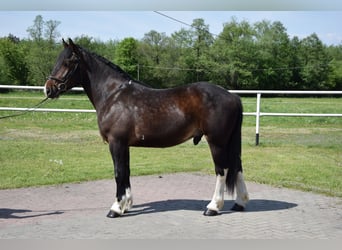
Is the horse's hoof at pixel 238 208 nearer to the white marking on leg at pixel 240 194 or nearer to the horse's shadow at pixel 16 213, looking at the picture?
the white marking on leg at pixel 240 194

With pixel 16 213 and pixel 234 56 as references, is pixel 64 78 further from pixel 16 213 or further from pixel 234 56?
pixel 234 56

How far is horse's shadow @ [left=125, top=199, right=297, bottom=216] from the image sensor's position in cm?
564

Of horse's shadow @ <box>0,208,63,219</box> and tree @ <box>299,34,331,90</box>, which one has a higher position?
tree @ <box>299,34,331,90</box>

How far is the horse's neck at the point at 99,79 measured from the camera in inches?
221

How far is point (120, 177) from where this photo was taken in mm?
5438

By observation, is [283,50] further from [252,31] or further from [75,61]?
[75,61]

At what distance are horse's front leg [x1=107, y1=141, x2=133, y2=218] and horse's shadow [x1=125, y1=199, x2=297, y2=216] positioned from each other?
7.2 inches

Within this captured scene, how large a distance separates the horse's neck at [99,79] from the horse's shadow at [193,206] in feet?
5.16

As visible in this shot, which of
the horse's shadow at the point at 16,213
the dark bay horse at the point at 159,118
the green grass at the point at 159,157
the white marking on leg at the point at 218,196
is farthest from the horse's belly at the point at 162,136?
the green grass at the point at 159,157

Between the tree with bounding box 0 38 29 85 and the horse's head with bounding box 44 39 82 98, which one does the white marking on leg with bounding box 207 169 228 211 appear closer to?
the horse's head with bounding box 44 39 82 98

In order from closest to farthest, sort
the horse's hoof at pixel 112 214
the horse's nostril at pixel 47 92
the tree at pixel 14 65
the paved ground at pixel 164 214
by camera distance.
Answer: the paved ground at pixel 164 214 → the horse's hoof at pixel 112 214 → the horse's nostril at pixel 47 92 → the tree at pixel 14 65

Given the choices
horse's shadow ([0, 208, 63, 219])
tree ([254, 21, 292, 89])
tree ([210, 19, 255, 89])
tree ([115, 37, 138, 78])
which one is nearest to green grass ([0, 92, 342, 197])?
horse's shadow ([0, 208, 63, 219])

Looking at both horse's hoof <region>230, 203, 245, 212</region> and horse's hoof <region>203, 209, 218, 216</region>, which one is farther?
horse's hoof <region>230, 203, 245, 212</region>

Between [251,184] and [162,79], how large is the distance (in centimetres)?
3798
